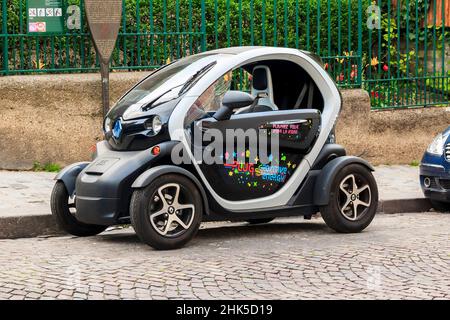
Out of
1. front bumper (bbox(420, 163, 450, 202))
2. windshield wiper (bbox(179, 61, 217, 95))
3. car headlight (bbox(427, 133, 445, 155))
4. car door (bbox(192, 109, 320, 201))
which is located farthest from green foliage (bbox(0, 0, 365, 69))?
car door (bbox(192, 109, 320, 201))

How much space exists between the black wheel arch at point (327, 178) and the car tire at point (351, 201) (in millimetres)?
34

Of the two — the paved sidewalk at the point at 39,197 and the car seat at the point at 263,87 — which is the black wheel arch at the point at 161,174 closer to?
the car seat at the point at 263,87

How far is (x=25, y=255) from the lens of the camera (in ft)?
25.4

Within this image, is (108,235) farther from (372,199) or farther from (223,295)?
(223,295)

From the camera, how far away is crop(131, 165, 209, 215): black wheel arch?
300 inches

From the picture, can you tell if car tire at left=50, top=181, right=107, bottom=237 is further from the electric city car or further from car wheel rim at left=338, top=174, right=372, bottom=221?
car wheel rim at left=338, top=174, right=372, bottom=221

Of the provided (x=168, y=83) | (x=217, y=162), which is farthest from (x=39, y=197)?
(x=217, y=162)

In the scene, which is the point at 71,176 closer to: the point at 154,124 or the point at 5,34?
the point at 154,124

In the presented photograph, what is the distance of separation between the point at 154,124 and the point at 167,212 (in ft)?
2.27

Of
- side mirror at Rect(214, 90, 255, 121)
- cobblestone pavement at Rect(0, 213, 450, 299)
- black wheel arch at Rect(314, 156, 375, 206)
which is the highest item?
side mirror at Rect(214, 90, 255, 121)

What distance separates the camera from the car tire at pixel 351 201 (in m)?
8.53

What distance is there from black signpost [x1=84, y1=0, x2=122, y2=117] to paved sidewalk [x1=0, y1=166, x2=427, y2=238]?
1403mm

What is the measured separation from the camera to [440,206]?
1053 cm
